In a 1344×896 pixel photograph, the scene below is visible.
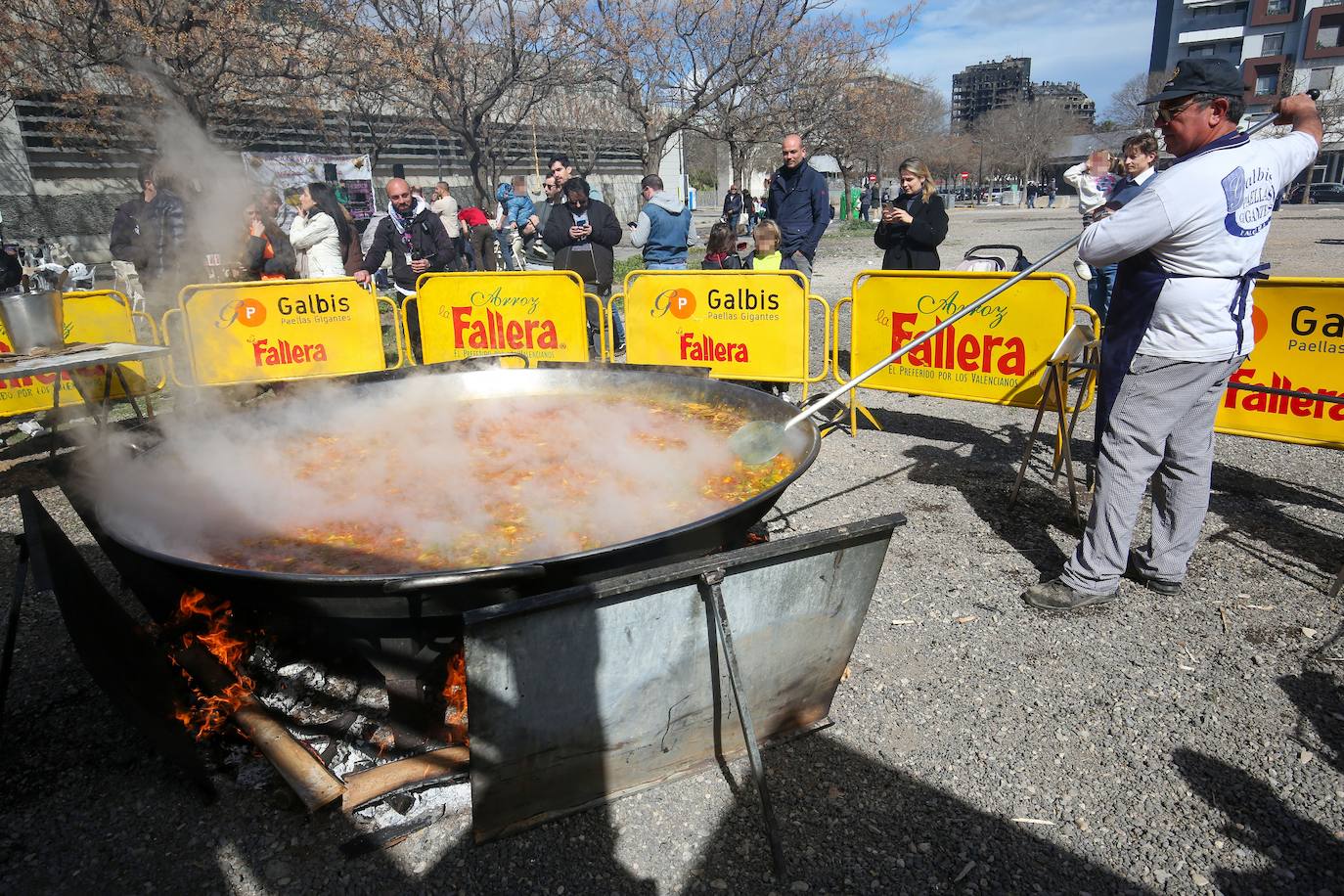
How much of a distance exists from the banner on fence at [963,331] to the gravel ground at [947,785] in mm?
1971

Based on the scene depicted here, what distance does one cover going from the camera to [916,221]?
768cm

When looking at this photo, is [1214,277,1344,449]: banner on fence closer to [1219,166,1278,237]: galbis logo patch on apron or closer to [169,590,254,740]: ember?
[1219,166,1278,237]: galbis logo patch on apron

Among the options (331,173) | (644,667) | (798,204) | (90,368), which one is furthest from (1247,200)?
(331,173)

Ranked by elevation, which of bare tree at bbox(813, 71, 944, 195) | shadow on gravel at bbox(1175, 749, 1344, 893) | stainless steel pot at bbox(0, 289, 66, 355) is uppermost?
bare tree at bbox(813, 71, 944, 195)

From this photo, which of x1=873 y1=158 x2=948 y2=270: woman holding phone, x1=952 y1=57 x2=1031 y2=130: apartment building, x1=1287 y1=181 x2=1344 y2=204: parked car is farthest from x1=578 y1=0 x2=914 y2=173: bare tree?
x1=952 y1=57 x2=1031 y2=130: apartment building

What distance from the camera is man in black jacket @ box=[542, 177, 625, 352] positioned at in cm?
880

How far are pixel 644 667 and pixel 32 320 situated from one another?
5144 millimetres

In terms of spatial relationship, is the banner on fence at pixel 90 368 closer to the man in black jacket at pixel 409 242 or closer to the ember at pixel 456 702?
the man in black jacket at pixel 409 242

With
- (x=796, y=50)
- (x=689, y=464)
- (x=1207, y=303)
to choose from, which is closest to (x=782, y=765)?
(x=689, y=464)

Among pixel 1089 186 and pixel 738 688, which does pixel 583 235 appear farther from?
pixel 738 688

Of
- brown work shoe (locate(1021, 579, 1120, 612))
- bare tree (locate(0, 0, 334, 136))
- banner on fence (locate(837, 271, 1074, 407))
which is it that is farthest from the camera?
bare tree (locate(0, 0, 334, 136))

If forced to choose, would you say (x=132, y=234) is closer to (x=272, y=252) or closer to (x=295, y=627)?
(x=272, y=252)

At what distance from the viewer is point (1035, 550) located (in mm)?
4449

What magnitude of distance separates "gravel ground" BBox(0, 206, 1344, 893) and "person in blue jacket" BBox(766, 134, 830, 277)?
5225mm
